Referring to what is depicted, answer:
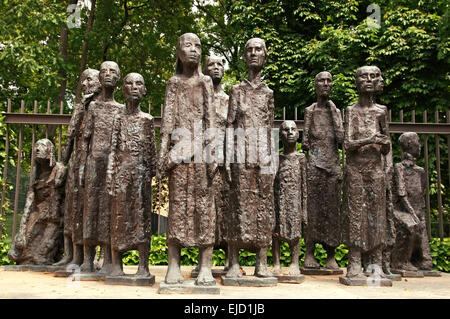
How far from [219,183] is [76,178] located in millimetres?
2056

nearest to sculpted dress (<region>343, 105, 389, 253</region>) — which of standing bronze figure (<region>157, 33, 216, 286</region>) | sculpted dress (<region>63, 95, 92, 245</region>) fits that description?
standing bronze figure (<region>157, 33, 216, 286</region>)

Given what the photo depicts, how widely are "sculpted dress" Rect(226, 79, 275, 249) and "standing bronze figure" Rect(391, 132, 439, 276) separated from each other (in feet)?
8.22

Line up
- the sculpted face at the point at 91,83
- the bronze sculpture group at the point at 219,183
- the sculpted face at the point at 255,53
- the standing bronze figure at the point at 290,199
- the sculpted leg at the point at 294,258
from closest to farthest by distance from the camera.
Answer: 1. the bronze sculpture group at the point at 219,183
2. the sculpted face at the point at 255,53
3. the sculpted leg at the point at 294,258
4. the standing bronze figure at the point at 290,199
5. the sculpted face at the point at 91,83

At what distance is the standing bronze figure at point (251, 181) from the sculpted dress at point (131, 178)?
3.33 ft

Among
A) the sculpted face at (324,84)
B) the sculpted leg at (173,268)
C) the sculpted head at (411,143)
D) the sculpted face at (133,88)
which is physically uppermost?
the sculpted face at (324,84)

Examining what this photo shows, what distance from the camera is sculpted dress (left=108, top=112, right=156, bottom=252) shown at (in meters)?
5.17

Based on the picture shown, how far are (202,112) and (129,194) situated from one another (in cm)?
133

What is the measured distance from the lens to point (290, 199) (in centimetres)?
602

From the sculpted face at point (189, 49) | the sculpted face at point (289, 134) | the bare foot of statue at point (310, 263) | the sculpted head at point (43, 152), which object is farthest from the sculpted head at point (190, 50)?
the bare foot of statue at point (310, 263)

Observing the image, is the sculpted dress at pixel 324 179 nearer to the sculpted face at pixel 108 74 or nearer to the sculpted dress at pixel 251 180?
the sculpted dress at pixel 251 180

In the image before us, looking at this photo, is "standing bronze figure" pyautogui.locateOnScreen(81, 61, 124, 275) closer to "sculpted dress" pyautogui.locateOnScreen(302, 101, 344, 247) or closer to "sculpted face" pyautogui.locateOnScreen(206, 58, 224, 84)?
"sculpted face" pyautogui.locateOnScreen(206, 58, 224, 84)

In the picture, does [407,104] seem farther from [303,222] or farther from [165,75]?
[165,75]

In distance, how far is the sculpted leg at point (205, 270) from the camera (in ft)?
15.1

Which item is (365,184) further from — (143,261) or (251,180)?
(143,261)
